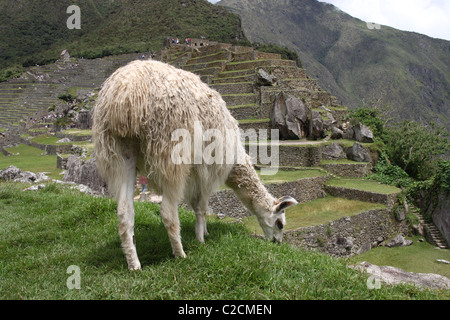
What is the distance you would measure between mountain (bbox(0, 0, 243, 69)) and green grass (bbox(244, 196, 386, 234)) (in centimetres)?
5816

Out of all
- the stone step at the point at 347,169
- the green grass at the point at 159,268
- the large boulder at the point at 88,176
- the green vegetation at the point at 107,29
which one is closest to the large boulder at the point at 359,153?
the stone step at the point at 347,169

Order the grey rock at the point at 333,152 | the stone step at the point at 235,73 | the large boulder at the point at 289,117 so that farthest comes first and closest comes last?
the stone step at the point at 235,73
the large boulder at the point at 289,117
the grey rock at the point at 333,152

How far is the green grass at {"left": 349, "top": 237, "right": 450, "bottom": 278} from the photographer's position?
9983 millimetres

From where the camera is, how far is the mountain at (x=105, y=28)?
68.9 meters

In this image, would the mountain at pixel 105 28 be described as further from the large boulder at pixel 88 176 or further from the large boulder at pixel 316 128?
the large boulder at pixel 88 176

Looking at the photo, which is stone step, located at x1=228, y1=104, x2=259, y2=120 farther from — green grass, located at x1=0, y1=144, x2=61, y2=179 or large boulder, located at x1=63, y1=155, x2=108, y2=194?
large boulder, located at x1=63, y1=155, x2=108, y2=194

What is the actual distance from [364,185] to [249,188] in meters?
12.1

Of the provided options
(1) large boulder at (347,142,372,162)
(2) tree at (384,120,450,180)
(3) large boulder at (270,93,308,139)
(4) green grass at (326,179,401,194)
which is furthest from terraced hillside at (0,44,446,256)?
(2) tree at (384,120,450,180)

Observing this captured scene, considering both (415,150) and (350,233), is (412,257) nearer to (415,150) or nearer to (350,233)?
(350,233)

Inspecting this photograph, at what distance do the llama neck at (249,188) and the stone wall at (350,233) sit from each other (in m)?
5.82

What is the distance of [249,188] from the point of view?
4227mm

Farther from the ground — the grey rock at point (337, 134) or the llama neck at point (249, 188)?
the grey rock at point (337, 134)

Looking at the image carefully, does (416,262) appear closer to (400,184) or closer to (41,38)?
(400,184)

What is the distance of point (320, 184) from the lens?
48.5 ft
